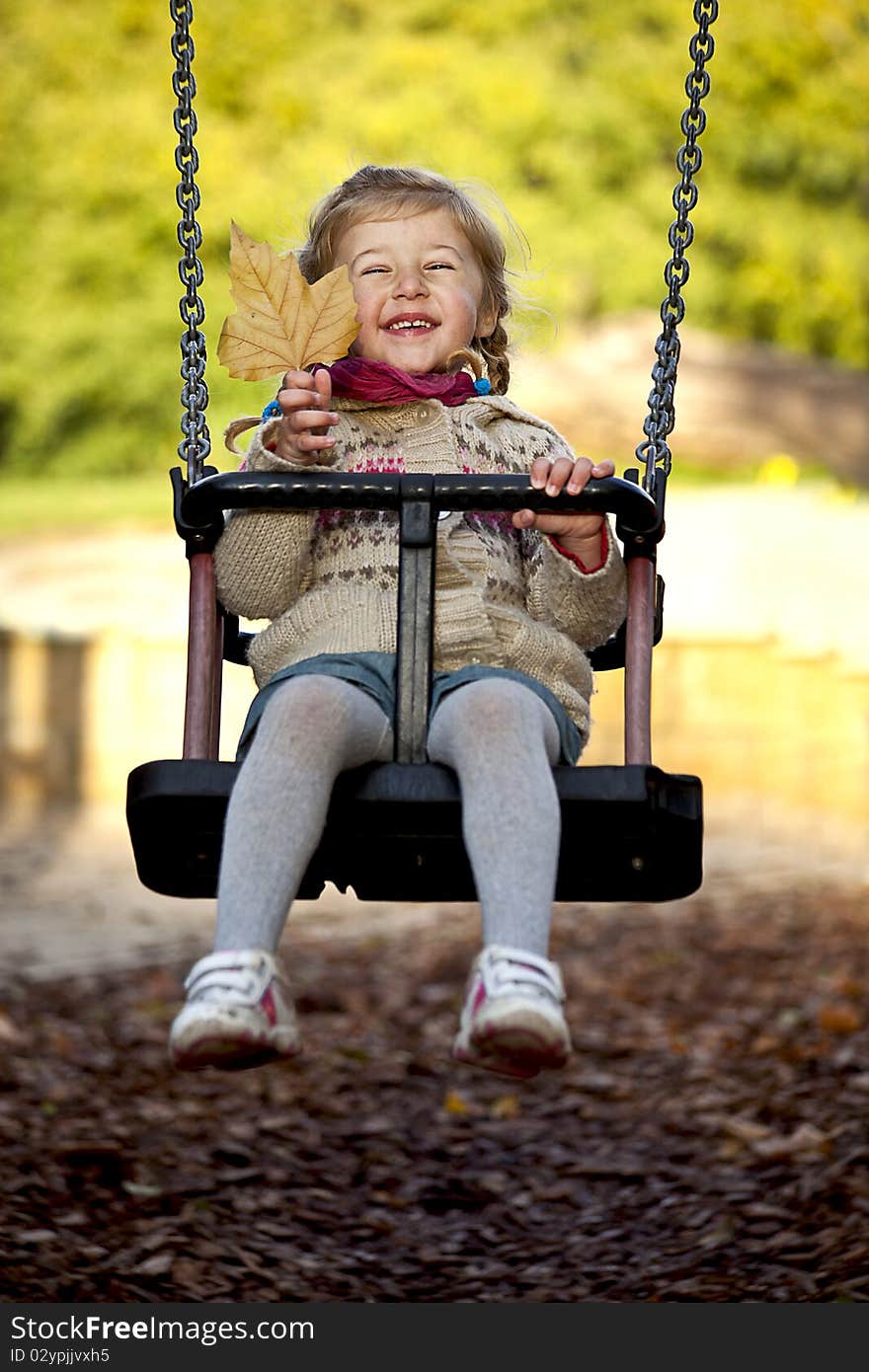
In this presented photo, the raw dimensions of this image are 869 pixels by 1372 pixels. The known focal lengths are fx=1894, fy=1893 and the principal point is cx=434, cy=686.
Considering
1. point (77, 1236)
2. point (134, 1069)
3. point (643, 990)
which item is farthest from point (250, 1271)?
point (643, 990)

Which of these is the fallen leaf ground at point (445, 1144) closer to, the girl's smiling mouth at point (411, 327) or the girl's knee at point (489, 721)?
the girl's knee at point (489, 721)

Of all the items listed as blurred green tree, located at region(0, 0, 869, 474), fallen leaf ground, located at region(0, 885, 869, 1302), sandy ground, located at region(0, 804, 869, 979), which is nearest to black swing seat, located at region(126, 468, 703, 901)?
fallen leaf ground, located at region(0, 885, 869, 1302)

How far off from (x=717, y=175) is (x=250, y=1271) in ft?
49.6

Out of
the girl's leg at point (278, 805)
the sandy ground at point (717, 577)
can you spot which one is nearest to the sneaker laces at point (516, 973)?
the girl's leg at point (278, 805)

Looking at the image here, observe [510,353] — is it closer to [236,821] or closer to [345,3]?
[236,821]

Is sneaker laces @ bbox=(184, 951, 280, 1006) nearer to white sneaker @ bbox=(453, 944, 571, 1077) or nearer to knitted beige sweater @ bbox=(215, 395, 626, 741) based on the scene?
white sneaker @ bbox=(453, 944, 571, 1077)

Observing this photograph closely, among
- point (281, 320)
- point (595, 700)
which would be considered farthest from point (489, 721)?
point (595, 700)

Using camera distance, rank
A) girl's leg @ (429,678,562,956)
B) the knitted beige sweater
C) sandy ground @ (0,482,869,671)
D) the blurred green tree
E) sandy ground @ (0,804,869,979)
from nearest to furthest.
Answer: girl's leg @ (429,678,562,956)
the knitted beige sweater
sandy ground @ (0,804,869,979)
sandy ground @ (0,482,869,671)
the blurred green tree

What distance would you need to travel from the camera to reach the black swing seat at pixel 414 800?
2.29 meters

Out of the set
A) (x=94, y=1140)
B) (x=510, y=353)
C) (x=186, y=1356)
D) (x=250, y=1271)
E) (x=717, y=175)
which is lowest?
(x=186, y=1356)

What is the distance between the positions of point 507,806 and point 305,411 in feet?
2.06

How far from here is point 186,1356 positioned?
3.14m

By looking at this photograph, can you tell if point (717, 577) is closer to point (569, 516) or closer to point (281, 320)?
point (569, 516)

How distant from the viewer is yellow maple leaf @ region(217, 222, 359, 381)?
2.53 meters
